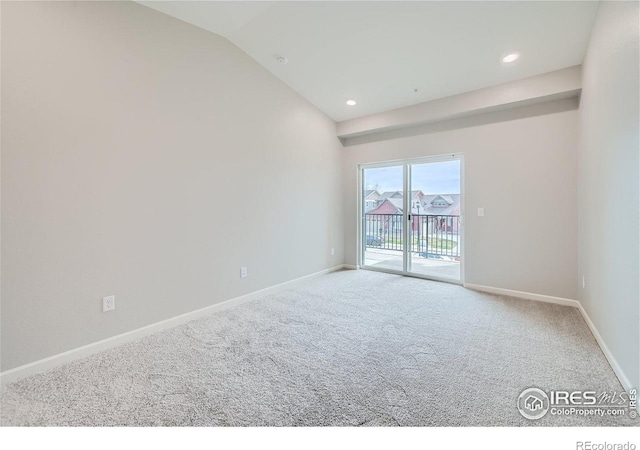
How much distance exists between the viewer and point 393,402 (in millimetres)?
1488

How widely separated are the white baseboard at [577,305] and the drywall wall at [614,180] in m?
0.05

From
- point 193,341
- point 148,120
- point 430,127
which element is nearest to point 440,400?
point 193,341

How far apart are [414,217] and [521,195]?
56.1 inches

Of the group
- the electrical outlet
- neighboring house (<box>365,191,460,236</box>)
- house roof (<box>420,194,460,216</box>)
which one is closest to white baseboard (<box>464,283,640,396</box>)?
neighboring house (<box>365,191,460,236</box>)

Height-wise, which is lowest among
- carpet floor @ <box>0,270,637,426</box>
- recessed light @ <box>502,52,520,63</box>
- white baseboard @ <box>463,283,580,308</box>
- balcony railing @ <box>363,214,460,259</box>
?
carpet floor @ <box>0,270,637,426</box>

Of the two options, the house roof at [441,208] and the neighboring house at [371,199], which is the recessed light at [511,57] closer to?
the house roof at [441,208]

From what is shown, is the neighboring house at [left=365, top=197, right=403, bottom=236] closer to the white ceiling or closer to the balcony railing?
the balcony railing

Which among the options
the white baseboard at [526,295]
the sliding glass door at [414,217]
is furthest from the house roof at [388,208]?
the white baseboard at [526,295]

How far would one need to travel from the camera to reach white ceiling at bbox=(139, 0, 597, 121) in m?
2.31

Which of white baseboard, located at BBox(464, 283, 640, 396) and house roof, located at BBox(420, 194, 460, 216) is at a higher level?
house roof, located at BBox(420, 194, 460, 216)

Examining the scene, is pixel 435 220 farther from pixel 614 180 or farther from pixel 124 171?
pixel 124 171

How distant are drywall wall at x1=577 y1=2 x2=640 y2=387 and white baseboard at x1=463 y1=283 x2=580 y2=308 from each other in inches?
20.5

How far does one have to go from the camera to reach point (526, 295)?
3260 mm

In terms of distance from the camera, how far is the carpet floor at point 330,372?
140cm
